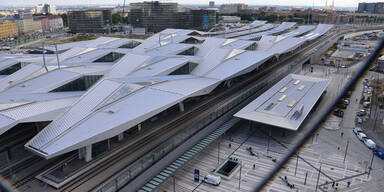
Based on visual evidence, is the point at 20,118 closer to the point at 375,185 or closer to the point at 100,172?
the point at 100,172

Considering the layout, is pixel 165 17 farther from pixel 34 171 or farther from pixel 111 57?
pixel 34 171

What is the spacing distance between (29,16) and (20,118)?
120139 millimetres

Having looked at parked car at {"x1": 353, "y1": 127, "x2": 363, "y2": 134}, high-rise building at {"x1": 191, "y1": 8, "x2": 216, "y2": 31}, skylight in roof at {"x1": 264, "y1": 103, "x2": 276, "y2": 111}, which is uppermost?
high-rise building at {"x1": 191, "y1": 8, "x2": 216, "y2": 31}

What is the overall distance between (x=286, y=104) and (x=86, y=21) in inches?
3973

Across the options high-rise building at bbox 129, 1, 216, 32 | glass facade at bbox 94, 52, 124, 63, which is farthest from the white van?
high-rise building at bbox 129, 1, 216, 32

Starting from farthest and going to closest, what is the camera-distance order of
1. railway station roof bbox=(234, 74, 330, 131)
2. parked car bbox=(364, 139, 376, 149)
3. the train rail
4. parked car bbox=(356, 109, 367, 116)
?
parked car bbox=(356, 109, 367, 116) → railway station roof bbox=(234, 74, 330, 131) → parked car bbox=(364, 139, 376, 149) → the train rail

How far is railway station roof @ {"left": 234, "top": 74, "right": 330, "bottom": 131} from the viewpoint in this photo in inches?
1092

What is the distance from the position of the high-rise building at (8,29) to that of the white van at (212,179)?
10883 cm

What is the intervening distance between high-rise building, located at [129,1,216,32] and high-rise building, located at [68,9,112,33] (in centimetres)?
1305

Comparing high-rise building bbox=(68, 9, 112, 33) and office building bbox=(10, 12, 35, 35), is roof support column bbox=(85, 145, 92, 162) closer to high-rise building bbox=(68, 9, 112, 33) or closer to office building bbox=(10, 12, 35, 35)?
high-rise building bbox=(68, 9, 112, 33)

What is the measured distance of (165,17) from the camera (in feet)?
357

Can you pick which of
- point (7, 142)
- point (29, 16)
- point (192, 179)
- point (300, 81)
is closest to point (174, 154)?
point (192, 179)

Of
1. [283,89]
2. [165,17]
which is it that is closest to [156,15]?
[165,17]

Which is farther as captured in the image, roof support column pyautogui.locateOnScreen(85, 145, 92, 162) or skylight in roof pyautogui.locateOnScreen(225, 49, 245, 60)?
skylight in roof pyautogui.locateOnScreen(225, 49, 245, 60)
